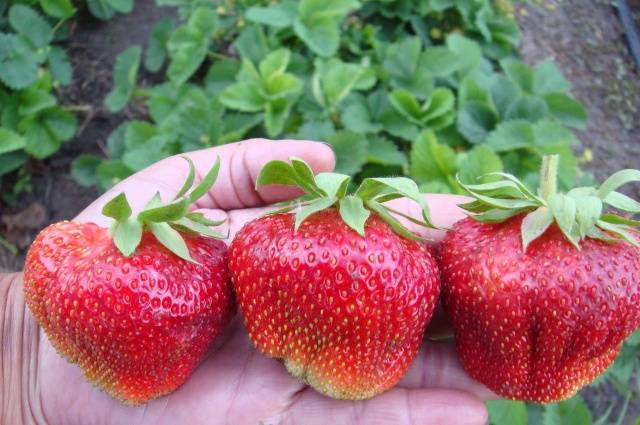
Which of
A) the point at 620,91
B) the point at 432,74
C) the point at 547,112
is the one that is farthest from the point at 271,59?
the point at 620,91

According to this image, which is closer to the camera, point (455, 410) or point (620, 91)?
point (455, 410)

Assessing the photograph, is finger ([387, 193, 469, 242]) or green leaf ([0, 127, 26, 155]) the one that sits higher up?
finger ([387, 193, 469, 242])

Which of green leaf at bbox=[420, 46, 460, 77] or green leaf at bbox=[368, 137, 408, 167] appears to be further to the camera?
green leaf at bbox=[420, 46, 460, 77]

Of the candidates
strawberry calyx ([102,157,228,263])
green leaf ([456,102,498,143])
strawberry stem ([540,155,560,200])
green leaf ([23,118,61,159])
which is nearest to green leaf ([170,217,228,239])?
strawberry calyx ([102,157,228,263])

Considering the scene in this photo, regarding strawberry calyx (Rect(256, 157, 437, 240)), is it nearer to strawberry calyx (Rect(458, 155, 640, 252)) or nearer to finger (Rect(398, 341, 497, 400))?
strawberry calyx (Rect(458, 155, 640, 252))

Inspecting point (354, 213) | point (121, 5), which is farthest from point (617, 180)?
point (121, 5)

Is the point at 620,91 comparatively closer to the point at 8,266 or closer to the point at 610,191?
the point at 610,191
